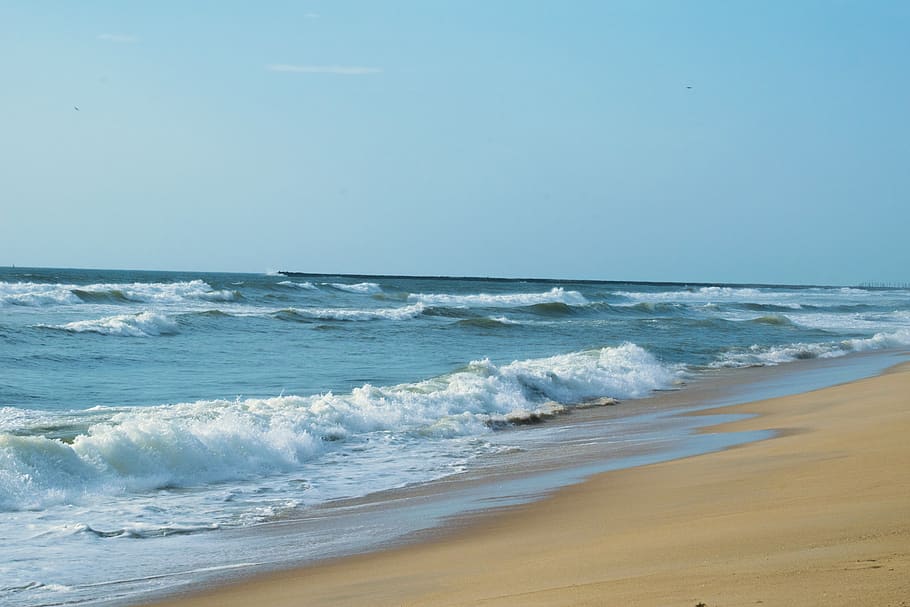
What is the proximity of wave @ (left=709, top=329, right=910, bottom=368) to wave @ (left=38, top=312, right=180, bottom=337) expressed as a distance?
48.1ft

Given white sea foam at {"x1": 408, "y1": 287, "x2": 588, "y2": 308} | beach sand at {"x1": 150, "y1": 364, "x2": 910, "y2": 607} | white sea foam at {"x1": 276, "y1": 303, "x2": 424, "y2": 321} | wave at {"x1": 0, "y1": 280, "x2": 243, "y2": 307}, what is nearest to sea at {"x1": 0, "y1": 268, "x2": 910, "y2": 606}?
beach sand at {"x1": 150, "y1": 364, "x2": 910, "y2": 607}

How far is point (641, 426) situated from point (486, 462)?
3184 mm

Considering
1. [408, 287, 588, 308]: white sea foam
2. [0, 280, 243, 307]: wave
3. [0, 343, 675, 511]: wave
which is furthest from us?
[408, 287, 588, 308]: white sea foam

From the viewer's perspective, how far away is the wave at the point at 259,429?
26.5ft

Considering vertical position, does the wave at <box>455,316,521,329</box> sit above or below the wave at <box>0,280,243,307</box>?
below

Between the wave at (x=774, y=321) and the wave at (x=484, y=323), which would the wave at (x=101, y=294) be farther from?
the wave at (x=774, y=321)

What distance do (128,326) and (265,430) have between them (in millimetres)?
15884

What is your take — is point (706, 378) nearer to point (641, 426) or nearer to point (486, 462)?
point (641, 426)

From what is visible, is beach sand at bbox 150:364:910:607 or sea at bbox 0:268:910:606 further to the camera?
sea at bbox 0:268:910:606

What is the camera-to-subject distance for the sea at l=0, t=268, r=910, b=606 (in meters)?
6.12

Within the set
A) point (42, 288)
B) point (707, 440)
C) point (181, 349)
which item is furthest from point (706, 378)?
point (42, 288)

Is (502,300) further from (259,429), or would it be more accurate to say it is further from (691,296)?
(259,429)

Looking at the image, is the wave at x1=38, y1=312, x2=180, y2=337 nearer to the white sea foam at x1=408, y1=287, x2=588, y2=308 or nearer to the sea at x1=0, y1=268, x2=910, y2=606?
the sea at x1=0, y1=268, x2=910, y2=606

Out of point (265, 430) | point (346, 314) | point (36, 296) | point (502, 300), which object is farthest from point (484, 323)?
point (502, 300)
